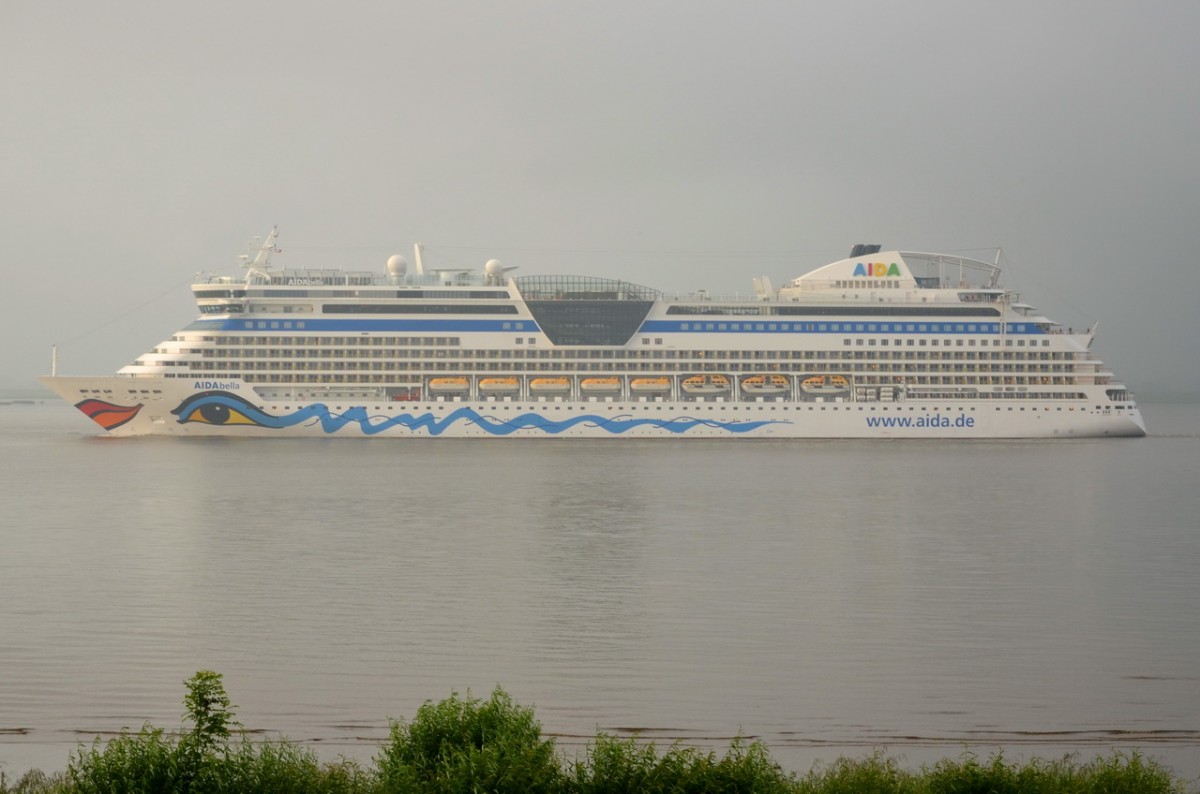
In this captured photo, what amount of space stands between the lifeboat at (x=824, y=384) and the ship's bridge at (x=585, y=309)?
9352mm

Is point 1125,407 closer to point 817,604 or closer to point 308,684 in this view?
point 817,604

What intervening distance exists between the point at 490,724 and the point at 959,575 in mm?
14594

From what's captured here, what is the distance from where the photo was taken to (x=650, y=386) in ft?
213

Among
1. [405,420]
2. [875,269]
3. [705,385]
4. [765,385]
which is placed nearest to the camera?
[405,420]

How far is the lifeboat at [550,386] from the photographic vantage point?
6456 centimetres

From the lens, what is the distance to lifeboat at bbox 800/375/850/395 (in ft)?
216

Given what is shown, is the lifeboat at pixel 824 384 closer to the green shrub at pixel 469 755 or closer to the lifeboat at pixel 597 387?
the lifeboat at pixel 597 387

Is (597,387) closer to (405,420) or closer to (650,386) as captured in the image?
(650,386)

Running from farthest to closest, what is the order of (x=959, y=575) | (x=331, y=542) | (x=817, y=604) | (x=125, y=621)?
1. (x=331, y=542)
2. (x=959, y=575)
3. (x=817, y=604)
4. (x=125, y=621)

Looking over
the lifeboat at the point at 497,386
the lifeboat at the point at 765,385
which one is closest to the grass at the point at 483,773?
the lifeboat at the point at 497,386

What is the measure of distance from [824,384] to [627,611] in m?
48.7

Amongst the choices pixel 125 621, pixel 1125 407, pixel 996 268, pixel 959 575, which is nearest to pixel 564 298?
pixel 996 268

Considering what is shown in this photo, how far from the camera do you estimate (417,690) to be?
14305 millimetres

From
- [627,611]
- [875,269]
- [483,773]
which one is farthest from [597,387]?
[483,773]
